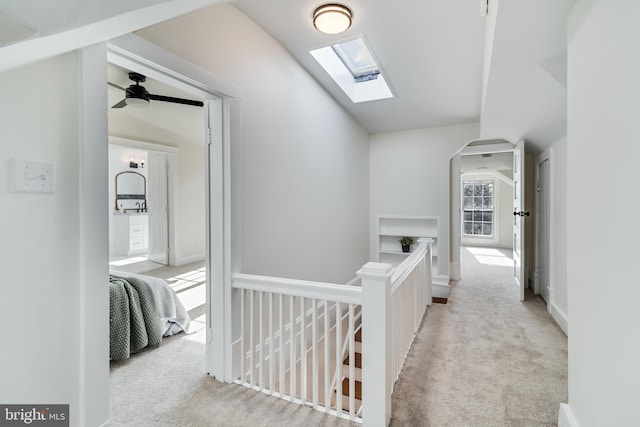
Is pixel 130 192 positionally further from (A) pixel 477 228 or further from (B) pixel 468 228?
(A) pixel 477 228

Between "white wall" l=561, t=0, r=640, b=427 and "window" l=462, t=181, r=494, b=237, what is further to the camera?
"window" l=462, t=181, r=494, b=237

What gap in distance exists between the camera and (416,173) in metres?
4.39

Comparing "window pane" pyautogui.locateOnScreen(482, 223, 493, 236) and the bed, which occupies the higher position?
"window pane" pyautogui.locateOnScreen(482, 223, 493, 236)

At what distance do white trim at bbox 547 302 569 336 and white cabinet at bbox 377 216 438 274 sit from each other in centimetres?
141

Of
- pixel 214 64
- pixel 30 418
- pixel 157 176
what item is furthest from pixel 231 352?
pixel 157 176

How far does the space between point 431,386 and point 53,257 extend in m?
2.18

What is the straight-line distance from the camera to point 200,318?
3043 mm

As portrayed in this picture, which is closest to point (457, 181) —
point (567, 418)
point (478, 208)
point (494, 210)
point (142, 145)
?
point (567, 418)

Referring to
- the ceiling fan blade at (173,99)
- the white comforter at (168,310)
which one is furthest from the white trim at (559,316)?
the ceiling fan blade at (173,99)

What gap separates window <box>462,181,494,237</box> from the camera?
845 centimetres

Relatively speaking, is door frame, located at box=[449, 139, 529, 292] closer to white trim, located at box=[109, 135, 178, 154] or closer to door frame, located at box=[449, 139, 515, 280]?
door frame, located at box=[449, 139, 515, 280]

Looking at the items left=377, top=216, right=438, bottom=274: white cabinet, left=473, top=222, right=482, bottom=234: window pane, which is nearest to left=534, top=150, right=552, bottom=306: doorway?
left=377, top=216, right=438, bottom=274: white cabinet

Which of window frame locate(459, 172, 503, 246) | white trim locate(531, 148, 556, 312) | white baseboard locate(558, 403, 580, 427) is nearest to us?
white baseboard locate(558, 403, 580, 427)

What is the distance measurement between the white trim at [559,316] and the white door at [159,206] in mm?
5718
